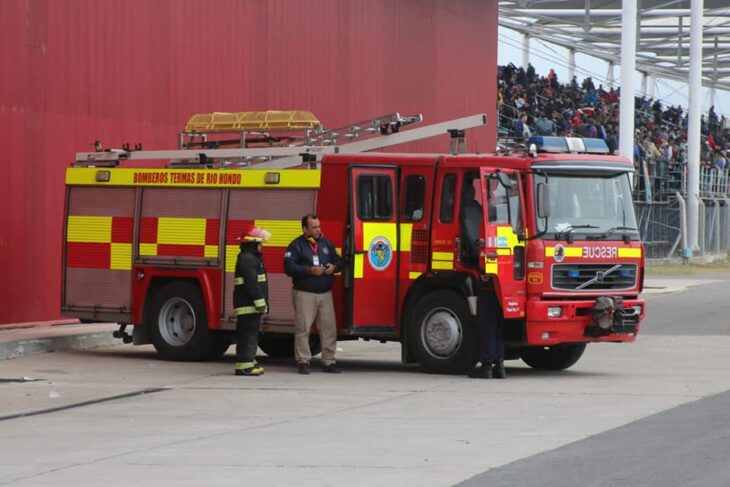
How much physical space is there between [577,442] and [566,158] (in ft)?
19.6

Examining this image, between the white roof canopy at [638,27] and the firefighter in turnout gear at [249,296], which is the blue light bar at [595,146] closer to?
the firefighter in turnout gear at [249,296]

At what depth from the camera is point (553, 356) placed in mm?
17797

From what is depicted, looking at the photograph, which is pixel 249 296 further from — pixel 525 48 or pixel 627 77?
pixel 525 48

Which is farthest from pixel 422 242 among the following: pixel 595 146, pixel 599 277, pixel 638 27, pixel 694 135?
pixel 638 27

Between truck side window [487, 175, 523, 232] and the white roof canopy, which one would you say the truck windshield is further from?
the white roof canopy

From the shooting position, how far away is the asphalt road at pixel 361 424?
9914mm

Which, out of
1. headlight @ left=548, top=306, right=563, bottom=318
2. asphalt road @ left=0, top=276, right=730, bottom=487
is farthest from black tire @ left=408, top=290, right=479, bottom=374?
headlight @ left=548, top=306, right=563, bottom=318

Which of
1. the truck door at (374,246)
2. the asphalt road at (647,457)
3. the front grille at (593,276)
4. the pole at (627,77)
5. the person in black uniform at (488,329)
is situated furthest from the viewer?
the pole at (627,77)

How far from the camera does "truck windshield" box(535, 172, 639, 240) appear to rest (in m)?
16.6

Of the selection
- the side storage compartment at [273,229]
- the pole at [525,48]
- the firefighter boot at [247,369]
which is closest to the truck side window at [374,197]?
the side storage compartment at [273,229]

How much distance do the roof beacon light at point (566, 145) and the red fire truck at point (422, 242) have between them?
0.02 m

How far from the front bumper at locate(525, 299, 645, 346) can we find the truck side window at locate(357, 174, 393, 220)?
1908 millimetres

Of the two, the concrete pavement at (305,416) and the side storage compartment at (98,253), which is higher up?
the side storage compartment at (98,253)

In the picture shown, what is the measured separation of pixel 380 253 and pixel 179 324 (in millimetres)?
2967
